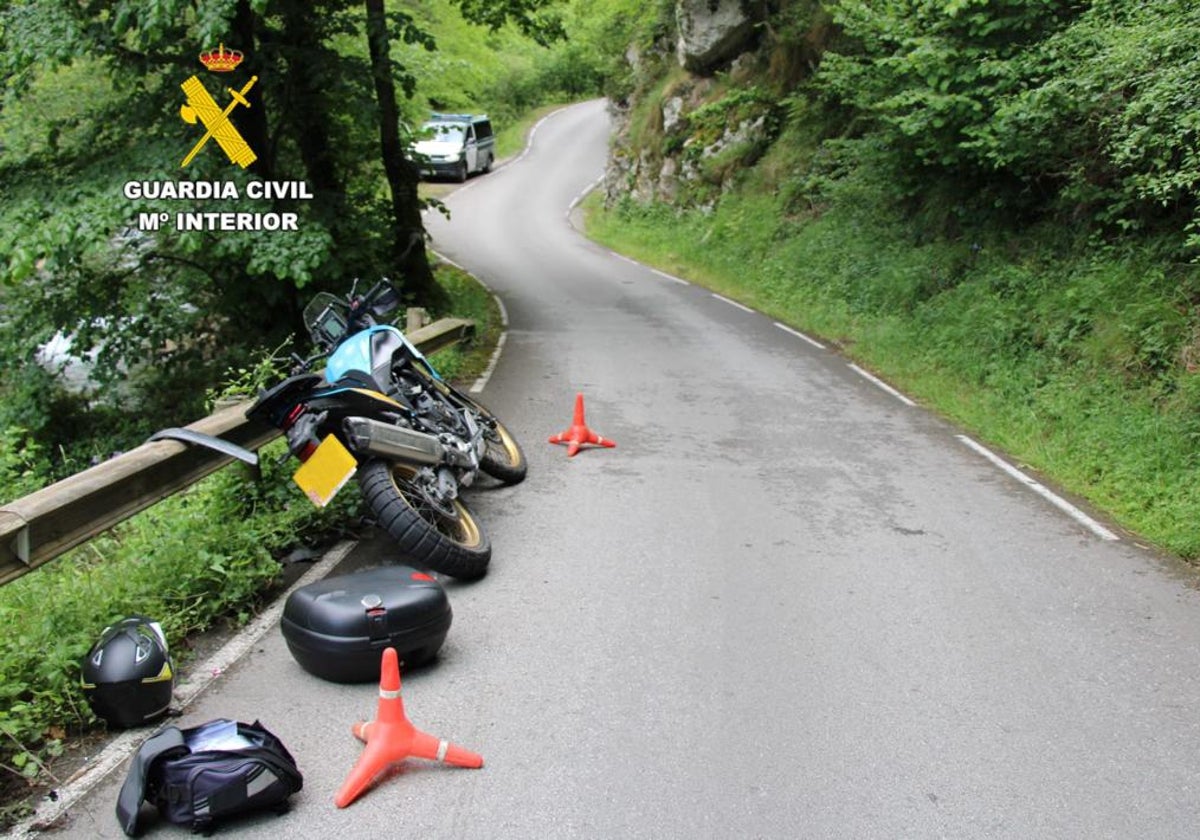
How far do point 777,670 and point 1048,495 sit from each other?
4.61 metres

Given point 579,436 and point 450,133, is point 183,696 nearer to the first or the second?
point 579,436

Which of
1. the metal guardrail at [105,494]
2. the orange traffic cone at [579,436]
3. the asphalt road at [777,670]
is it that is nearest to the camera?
the asphalt road at [777,670]

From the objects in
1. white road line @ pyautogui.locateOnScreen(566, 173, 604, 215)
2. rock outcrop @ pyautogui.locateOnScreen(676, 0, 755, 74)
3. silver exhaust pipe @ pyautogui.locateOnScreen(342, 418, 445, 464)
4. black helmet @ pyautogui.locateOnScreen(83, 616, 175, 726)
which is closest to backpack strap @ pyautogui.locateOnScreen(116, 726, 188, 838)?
black helmet @ pyautogui.locateOnScreen(83, 616, 175, 726)

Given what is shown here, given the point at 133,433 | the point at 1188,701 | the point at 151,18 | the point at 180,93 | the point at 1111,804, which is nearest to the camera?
the point at 1111,804

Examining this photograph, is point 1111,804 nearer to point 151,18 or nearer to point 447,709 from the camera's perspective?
A: point 447,709

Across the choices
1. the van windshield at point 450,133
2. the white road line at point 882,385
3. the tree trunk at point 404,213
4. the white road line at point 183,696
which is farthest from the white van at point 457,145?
the white road line at point 183,696

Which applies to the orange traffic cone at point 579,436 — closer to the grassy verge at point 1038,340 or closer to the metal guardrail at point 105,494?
the metal guardrail at point 105,494

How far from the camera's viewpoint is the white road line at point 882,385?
12216mm

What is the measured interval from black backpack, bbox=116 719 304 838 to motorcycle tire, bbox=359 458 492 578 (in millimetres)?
1988

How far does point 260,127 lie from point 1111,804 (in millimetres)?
11916

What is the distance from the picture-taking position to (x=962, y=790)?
3984 millimetres

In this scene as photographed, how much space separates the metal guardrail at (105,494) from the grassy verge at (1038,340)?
6773 millimetres

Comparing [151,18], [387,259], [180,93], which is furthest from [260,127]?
[151,18]

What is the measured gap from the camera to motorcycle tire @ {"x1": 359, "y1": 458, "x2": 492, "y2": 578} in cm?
559
